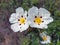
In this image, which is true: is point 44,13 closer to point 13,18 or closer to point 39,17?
point 39,17

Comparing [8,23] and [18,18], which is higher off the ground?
[18,18]

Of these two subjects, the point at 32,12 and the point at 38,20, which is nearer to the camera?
the point at 32,12

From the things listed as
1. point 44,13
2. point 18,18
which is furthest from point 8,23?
point 44,13

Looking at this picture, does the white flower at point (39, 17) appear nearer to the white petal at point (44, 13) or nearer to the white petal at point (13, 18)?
the white petal at point (44, 13)

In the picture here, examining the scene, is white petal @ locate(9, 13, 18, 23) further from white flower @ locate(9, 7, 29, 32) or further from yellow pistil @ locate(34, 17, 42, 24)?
yellow pistil @ locate(34, 17, 42, 24)

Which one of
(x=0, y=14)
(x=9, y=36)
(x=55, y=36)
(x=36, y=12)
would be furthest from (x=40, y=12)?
(x=0, y=14)

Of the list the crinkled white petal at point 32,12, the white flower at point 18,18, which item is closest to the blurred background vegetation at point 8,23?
the white flower at point 18,18

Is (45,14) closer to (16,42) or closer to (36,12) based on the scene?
(36,12)

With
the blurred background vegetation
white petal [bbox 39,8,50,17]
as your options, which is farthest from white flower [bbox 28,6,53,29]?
the blurred background vegetation
